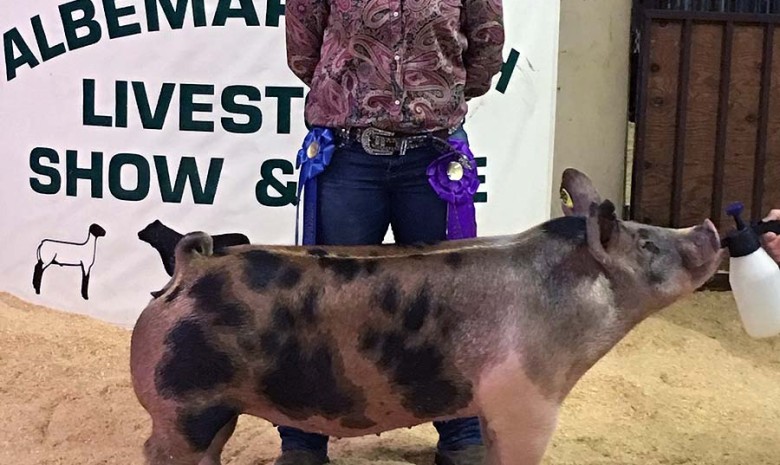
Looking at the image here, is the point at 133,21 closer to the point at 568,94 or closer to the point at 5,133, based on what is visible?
the point at 5,133

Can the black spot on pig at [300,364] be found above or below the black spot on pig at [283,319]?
below

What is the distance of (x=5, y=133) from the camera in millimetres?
4512

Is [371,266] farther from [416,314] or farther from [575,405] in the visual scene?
[575,405]

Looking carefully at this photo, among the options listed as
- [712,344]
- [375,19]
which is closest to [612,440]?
[712,344]

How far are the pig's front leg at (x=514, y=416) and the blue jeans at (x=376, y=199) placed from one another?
0.67 metres

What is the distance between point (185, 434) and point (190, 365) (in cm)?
17

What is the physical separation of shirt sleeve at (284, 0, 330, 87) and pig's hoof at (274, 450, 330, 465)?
112cm

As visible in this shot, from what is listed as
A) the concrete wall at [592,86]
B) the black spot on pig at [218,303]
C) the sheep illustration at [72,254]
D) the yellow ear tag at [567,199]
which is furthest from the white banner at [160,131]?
the black spot on pig at [218,303]

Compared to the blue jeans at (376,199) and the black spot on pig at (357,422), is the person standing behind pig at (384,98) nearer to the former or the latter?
the blue jeans at (376,199)

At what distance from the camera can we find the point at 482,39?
2.79 metres

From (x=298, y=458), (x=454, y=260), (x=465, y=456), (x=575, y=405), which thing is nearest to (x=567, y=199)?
(x=454, y=260)

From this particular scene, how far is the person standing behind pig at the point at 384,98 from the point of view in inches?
105

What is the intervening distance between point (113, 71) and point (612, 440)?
2667 millimetres

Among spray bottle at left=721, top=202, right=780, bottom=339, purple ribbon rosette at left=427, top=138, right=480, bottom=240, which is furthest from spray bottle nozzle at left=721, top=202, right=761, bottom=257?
purple ribbon rosette at left=427, top=138, right=480, bottom=240
